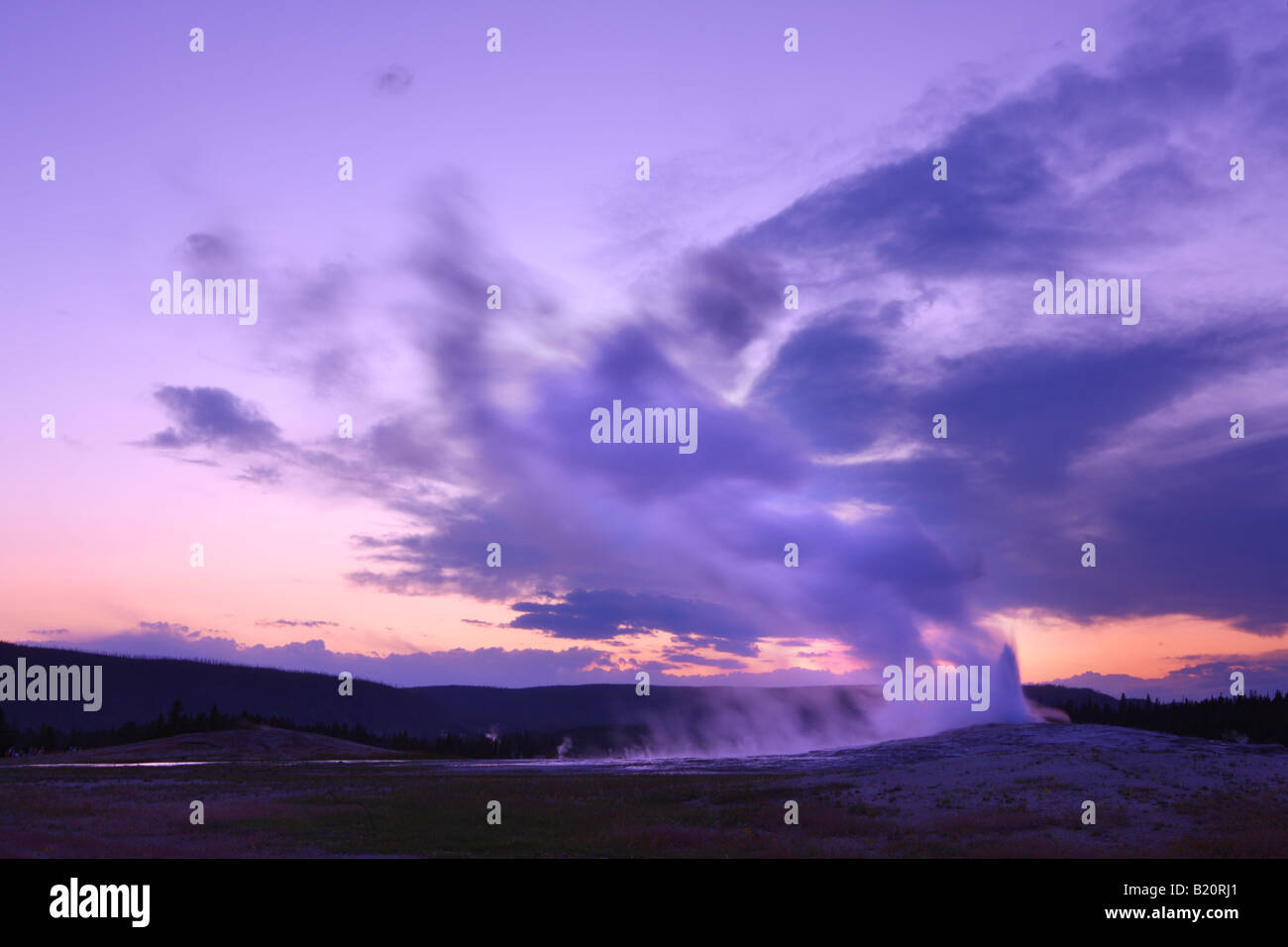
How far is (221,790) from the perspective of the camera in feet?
210

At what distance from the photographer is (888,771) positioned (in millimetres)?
63062

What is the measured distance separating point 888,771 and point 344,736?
492ft

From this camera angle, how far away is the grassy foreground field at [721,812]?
35906 mm

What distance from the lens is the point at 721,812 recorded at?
157ft

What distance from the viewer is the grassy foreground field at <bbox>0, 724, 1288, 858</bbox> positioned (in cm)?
3591

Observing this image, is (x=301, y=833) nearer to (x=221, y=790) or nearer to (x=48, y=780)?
(x=221, y=790)

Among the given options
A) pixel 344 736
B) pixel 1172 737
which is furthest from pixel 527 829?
pixel 344 736
